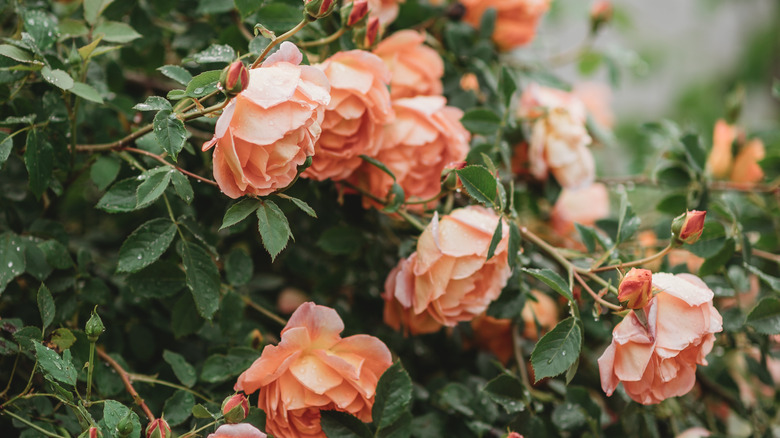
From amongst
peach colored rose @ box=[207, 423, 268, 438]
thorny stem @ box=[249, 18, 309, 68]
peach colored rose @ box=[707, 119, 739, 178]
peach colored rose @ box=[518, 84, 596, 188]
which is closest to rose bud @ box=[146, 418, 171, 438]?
peach colored rose @ box=[207, 423, 268, 438]

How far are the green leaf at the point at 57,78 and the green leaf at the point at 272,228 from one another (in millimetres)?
174

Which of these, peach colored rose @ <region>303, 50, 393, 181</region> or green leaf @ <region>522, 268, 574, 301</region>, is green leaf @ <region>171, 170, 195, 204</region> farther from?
green leaf @ <region>522, 268, 574, 301</region>

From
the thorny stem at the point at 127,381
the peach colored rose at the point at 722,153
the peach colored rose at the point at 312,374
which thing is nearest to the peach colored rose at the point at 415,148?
the peach colored rose at the point at 312,374

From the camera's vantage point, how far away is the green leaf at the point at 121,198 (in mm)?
458

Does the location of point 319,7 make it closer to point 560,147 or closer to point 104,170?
point 104,170

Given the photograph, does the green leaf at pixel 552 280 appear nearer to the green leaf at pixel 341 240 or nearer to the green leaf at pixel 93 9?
the green leaf at pixel 341 240

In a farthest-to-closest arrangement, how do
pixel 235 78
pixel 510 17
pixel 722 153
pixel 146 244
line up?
pixel 722 153 < pixel 510 17 < pixel 146 244 < pixel 235 78

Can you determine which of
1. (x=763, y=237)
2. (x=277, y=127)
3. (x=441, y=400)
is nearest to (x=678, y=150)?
(x=763, y=237)

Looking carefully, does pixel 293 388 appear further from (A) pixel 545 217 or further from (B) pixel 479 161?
(A) pixel 545 217

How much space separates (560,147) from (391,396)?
0.34 metres

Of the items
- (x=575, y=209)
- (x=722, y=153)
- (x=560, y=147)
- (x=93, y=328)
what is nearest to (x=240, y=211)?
(x=93, y=328)

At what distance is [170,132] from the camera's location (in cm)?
41

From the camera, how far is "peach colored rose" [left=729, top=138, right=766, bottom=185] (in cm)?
82

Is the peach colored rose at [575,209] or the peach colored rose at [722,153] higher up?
the peach colored rose at [722,153]
